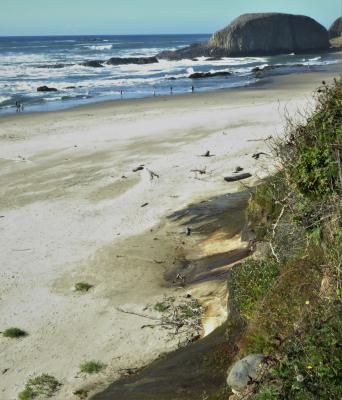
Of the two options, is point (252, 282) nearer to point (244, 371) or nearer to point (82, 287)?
point (244, 371)

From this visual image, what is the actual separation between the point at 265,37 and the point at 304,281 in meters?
84.9

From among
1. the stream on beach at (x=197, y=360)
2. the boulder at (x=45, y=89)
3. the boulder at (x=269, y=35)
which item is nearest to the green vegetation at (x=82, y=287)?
the stream on beach at (x=197, y=360)

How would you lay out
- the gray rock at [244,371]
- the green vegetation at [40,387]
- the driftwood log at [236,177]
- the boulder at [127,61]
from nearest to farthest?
the gray rock at [244,371]
the green vegetation at [40,387]
the driftwood log at [236,177]
the boulder at [127,61]

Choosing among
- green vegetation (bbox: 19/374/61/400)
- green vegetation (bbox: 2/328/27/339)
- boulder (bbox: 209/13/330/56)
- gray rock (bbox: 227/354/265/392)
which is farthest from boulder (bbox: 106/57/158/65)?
gray rock (bbox: 227/354/265/392)

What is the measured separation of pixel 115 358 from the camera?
9.44m

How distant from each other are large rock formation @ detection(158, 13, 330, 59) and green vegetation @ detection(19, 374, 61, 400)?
80856 mm

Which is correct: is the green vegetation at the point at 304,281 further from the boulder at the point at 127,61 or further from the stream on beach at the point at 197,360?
the boulder at the point at 127,61

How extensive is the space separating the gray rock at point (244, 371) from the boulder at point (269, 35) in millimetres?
84157

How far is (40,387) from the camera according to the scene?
883 centimetres

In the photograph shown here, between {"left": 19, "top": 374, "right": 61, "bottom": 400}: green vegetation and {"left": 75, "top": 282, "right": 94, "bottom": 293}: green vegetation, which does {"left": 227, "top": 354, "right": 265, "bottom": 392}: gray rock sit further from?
{"left": 75, "top": 282, "right": 94, "bottom": 293}: green vegetation

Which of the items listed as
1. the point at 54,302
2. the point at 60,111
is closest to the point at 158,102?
the point at 60,111

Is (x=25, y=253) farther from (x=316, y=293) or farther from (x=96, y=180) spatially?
(x=316, y=293)

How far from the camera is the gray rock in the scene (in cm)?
612

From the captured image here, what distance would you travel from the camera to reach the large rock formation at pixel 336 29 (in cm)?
10375
